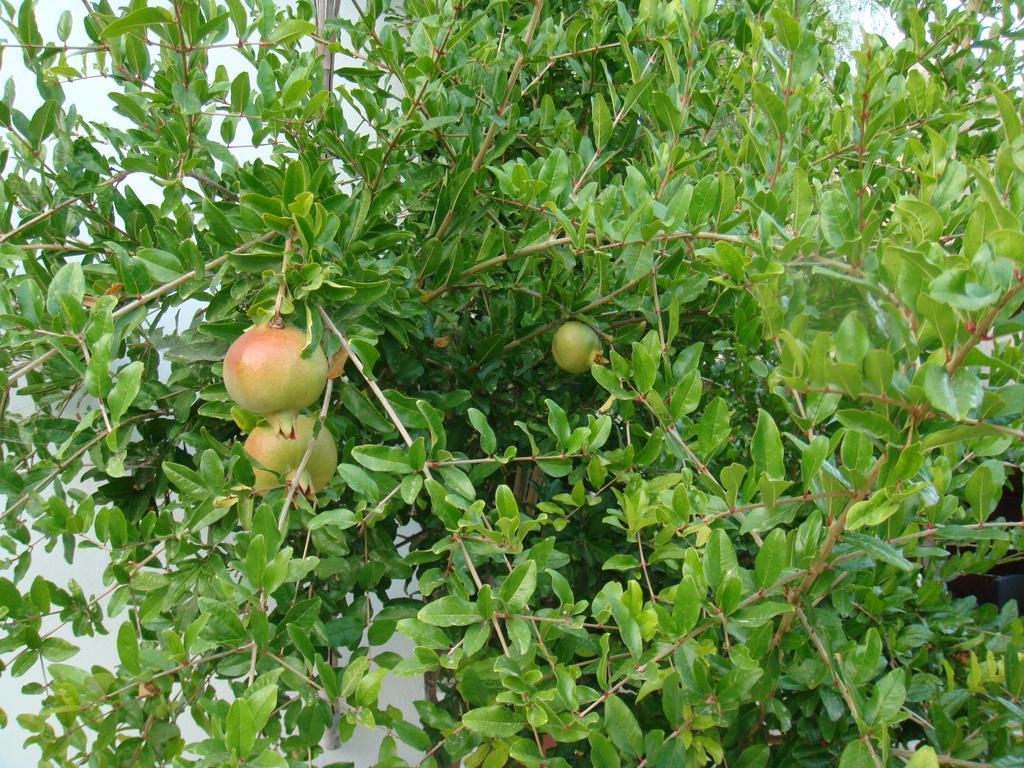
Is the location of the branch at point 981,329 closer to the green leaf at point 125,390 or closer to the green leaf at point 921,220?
the green leaf at point 921,220

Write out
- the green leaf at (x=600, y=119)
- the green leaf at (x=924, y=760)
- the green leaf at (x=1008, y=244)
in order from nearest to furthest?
the green leaf at (x=1008, y=244), the green leaf at (x=924, y=760), the green leaf at (x=600, y=119)

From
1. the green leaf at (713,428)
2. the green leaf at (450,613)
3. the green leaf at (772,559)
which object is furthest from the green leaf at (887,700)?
the green leaf at (450,613)

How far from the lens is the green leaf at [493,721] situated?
625 mm

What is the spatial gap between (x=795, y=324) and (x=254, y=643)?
50cm

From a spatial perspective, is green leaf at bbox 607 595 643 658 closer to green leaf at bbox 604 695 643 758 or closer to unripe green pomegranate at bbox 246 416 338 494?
green leaf at bbox 604 695 643 758

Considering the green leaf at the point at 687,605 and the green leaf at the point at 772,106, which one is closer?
the green leaf at the point at 687,605

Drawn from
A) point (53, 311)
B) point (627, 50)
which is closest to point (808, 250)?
point (627, 50)

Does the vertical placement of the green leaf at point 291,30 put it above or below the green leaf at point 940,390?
above

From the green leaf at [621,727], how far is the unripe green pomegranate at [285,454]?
13.4 inches

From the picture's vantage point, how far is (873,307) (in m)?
0.53

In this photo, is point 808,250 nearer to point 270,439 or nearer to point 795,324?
point 795,324

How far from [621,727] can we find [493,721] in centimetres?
11

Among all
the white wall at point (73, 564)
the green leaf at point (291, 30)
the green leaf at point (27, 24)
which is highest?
the green leaf at point (27, 24)

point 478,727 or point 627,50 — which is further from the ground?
point 627,50
